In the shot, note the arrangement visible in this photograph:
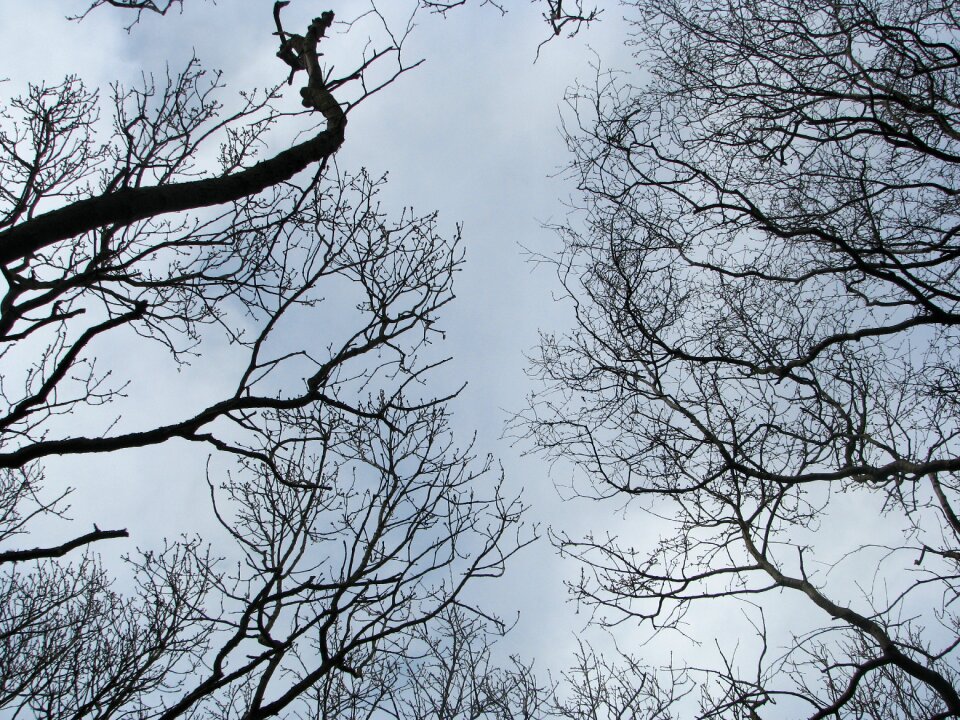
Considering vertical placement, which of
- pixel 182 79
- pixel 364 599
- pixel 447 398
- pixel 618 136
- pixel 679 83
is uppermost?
pixel 679 83

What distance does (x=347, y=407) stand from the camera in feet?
13.5

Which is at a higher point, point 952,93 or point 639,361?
point 952,93

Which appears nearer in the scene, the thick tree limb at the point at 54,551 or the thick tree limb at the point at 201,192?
the thick tree limb at the point at 201,192

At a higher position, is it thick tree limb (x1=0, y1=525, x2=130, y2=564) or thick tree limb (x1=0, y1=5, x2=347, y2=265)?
thick tree limb (x1=0, y1=5, x2=347, y2=265)

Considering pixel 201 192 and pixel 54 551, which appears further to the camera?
pixel 54 551

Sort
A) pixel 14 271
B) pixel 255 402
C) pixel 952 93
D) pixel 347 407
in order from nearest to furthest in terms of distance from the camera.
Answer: pixel 255 402, pixel 347 407, pixel 14 271, pixel 952 93

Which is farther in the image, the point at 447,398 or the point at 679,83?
the point at 679,83

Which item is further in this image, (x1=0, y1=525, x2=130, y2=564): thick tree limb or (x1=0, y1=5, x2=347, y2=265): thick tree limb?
(x1=0, y1=525, x2=130, y2=564): thick tree limb

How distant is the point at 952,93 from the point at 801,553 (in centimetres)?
385

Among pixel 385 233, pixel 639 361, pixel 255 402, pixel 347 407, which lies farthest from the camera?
pixel 639 361

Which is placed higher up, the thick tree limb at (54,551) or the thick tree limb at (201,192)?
the thick tree limb at (201,192)

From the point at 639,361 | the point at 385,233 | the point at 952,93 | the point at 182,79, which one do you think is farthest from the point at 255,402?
the point at 952,93

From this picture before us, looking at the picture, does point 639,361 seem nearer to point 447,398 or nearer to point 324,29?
point 447,398

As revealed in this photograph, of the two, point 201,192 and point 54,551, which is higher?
point 201,192
